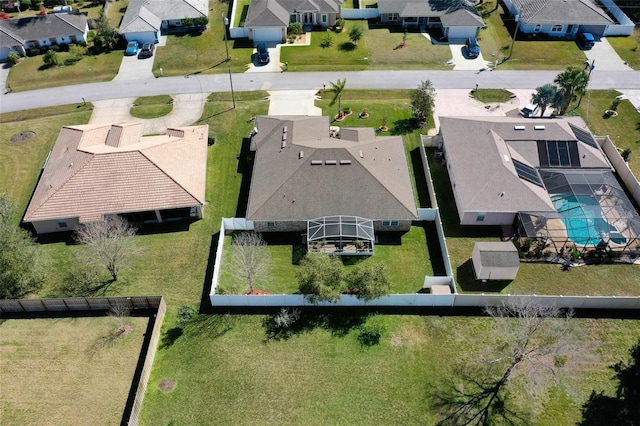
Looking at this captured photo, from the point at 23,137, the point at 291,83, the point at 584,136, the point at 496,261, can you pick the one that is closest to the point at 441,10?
the point at 291,83

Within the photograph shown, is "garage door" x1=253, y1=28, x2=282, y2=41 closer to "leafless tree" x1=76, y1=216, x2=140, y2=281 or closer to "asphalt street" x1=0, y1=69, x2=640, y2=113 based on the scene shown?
"asphalt street" x1=0, y1=69, x2=640, y2=113

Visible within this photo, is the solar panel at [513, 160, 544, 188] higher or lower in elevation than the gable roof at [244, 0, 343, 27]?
lower

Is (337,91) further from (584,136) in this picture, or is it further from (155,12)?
(155,12)

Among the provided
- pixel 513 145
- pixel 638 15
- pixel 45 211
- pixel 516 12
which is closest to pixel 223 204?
pixel 45 211

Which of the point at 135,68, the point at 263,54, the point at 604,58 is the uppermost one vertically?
the point at 263,54

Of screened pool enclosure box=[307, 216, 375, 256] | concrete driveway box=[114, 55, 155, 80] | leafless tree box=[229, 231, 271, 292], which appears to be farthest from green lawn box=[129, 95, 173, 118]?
screened pool enclosure box=[307, 216, 375, 256]

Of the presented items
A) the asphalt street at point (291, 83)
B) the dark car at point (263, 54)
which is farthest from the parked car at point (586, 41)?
the dark car at point (263, 54)

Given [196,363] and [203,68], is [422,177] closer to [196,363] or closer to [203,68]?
[196,363]
